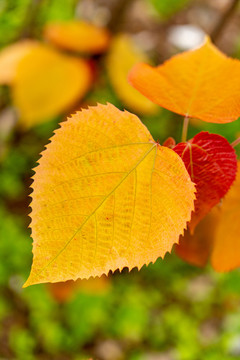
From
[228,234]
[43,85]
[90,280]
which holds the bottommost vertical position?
[90,280]

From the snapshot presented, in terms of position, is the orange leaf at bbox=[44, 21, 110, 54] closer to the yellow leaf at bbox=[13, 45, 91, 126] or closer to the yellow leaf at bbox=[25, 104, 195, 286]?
the yellow leaf at bbox=[13, 45, 91, 126]

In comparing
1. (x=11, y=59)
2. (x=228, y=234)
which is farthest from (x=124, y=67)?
(x=228, y=234)

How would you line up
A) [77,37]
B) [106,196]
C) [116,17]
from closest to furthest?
[106,196], [77,37], [116,17]

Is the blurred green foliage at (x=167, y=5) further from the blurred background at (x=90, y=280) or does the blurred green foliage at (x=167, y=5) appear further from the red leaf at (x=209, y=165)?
the red leaf at (x=209, y=165)

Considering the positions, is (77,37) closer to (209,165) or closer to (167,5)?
(167,5)

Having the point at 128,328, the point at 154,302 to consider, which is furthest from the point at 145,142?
the point at 154,302

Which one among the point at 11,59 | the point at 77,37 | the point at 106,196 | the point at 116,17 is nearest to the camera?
the point at 106,196

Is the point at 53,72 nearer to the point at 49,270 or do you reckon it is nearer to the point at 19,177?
the point at 19,177
